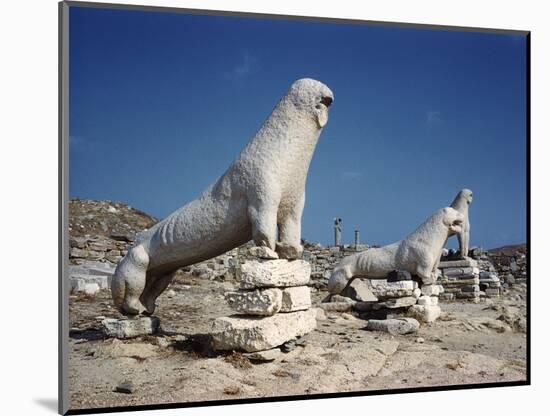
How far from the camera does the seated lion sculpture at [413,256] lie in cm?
1028

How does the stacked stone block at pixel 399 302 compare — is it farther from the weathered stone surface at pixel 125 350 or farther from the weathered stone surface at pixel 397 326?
the weathered stone surface at pixel 125 350

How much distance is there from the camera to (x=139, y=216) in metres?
11.2

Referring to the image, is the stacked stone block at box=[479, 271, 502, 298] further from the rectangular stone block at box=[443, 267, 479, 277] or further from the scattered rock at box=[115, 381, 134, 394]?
the scattered rock at box=[115, 381, 134, 394]

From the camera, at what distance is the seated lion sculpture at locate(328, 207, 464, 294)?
10281 mm

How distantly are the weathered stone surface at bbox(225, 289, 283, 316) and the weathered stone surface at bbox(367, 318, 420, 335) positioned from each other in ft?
8.32

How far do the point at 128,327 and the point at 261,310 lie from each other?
167 centimetres

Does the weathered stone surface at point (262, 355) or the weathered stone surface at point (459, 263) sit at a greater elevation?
the weathered stone surface at point (459, 263)

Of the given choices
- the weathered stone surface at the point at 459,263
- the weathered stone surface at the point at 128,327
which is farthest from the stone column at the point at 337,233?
the weathered stone surface at the point at 128,327

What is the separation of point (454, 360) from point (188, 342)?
8.85 ft

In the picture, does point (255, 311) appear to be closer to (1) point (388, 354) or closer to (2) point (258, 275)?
(2) point (258, 275)

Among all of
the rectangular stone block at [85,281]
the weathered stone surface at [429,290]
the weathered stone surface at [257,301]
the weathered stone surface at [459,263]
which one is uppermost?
the weathered stone surface at [257,301]

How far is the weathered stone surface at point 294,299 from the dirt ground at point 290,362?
41 centimetres

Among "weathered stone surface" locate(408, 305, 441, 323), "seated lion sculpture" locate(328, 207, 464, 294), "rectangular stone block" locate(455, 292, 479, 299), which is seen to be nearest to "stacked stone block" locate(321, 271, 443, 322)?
"weathered stone surface" locate(408, 305, 441, 323)

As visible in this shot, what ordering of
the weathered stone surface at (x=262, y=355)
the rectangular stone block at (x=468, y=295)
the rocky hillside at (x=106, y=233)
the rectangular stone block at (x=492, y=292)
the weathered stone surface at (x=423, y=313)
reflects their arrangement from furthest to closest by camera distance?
the rectangular stone block at (x=492, y=292) < the rectangular stone block at (x=468, y=295) < the rocky hillside at (x=106, y=233) < the weathered stone surface at (x=423, y=313) < the weathered stone surface at (x=262, y=355)
